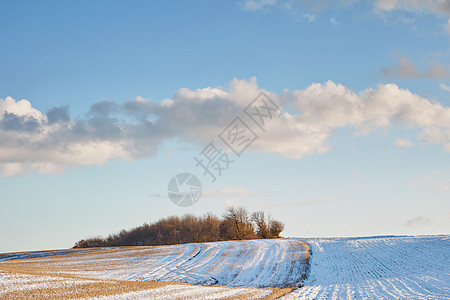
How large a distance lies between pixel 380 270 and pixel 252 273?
11.7 metres

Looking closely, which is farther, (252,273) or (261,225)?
(261,225)

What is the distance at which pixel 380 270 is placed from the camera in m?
36.8

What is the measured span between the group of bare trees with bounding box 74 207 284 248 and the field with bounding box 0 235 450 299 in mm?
35710

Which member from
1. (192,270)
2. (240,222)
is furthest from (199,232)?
(192,270)

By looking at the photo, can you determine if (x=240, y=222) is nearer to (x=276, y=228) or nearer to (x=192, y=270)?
(x=276, y=228)

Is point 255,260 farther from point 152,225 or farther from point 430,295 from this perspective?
point 152,225

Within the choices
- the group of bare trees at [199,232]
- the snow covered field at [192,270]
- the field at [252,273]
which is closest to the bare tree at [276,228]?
the group of bare trees at [199,232]

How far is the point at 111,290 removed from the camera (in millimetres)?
22922

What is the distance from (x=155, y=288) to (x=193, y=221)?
85.6 meters

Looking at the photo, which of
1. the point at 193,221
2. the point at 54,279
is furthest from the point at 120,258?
the point at 193,221

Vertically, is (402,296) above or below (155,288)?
below

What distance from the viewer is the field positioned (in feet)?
78.2

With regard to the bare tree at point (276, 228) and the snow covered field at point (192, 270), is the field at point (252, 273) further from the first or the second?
the bare tree at point (276, 228)

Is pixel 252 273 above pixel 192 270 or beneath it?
beneath
